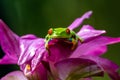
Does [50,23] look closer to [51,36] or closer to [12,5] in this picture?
[12,5]

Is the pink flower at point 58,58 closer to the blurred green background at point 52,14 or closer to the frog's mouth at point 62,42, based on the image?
the frog's mouth at point 62,42

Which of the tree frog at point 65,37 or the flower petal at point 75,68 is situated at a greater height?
the tree frog at point 65,37

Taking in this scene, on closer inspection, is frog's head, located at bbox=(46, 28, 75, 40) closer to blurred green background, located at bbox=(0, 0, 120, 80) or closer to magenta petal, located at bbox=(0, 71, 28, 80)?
magenta petal, located at bbox=(0, 71, 28, 80)

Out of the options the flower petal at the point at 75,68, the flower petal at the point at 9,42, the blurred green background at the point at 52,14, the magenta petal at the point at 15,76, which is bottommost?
the blurred green background at the point at 52,14

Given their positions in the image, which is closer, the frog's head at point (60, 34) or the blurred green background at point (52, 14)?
the frog's head at point (60, 34)

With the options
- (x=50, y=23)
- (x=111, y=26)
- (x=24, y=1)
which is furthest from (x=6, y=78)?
(x=24, y=1)

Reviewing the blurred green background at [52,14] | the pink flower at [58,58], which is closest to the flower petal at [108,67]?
the pink flower at [58,58]
